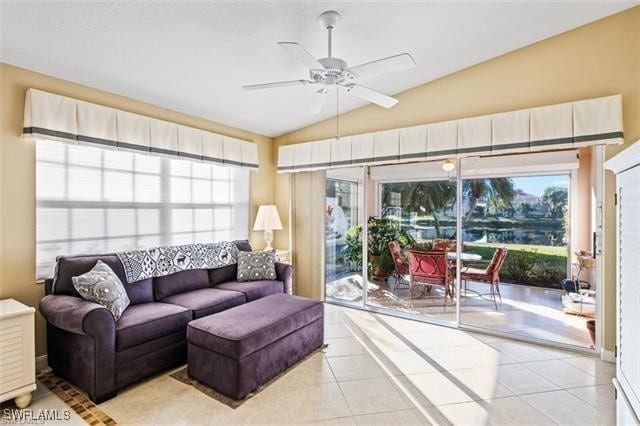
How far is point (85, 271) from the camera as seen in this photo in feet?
9.73

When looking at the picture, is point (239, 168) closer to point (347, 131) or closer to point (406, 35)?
point (347, 131)

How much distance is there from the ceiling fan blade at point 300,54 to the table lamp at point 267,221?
2.86 meters

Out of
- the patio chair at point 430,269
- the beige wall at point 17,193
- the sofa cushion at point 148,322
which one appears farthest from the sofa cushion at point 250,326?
the patio chair at point 430,269

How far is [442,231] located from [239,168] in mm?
2919

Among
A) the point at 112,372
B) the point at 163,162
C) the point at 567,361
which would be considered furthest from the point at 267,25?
the point at 567,361

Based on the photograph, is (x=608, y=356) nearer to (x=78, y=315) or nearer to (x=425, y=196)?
(x=425, y=196)

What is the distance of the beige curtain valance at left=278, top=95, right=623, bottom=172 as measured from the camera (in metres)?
3.05

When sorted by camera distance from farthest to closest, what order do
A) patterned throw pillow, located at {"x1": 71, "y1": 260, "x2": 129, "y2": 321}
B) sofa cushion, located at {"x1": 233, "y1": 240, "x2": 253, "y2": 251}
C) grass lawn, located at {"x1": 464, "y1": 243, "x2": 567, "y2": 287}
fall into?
sofa cushion, located at {"x1": 233, "y1": 240, "x2": 253, "y2": 251}, grass lawn, located at {"x1": 464, "y1": 243, "x2": 567, "y2": 287}, patterned throw pillow, located at {"x1": 71, "y1": 260, "x2": 129, "y2": 321}

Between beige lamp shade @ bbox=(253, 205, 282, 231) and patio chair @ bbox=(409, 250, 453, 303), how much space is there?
198cm

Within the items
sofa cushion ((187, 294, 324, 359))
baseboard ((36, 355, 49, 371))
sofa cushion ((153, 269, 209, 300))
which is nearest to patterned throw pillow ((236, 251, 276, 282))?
sofa cushion ((153, 269, 209, 300))

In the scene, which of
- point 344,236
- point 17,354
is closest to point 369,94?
point 344,236

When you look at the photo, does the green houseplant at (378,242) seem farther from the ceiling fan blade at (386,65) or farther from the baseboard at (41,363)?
the baseboard at (41,363)

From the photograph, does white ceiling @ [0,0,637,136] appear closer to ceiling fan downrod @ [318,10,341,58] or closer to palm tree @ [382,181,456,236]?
ceiling fan downrod @ [318,10,341,58]

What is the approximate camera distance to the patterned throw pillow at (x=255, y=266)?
13.7ft
